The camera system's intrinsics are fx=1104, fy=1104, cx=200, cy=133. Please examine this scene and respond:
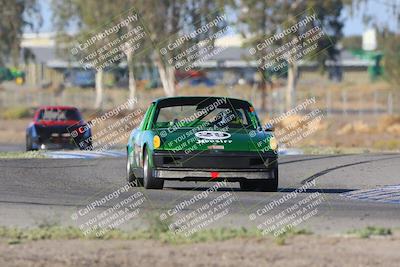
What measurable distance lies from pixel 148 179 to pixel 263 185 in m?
1.81

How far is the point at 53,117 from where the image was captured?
33.0 m

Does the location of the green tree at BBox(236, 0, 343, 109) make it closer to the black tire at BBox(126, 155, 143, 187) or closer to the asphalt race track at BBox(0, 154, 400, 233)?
the asphalt race track at BBox(0, 154, 400, 233)

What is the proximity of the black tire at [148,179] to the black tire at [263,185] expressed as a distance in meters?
1.31

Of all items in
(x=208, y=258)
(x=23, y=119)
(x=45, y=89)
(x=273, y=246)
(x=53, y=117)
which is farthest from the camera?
(x=45, y=89)

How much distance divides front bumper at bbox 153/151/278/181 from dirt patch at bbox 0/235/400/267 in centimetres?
515

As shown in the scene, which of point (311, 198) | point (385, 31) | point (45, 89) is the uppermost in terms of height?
point (311, 198)

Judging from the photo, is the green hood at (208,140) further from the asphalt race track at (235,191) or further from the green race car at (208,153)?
the asphalt race track at (235,191)

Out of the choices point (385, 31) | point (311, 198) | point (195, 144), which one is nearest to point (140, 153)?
point (195, 144)

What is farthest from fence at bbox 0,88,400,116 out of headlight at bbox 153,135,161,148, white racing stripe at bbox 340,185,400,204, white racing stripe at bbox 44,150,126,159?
headlight at bbox 153,135,161,148

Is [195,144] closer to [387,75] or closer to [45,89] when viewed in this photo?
[387,75]

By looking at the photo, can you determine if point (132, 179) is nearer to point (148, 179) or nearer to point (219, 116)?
point (148, 179)

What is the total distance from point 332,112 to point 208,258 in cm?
5583

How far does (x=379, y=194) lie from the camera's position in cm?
1669

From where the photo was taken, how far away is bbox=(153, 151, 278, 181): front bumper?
51.9 feet
